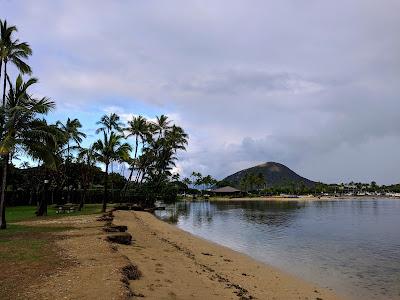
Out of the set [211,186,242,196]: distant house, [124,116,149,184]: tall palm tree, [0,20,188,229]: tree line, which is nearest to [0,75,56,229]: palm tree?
[0,20,188,229]: tree line

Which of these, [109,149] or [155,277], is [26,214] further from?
[155,277]

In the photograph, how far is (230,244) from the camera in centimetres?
2625

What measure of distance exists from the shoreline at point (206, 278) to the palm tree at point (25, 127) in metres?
7.63

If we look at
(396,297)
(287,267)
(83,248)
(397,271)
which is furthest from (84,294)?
(397,271)

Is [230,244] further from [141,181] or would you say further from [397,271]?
[141,181]

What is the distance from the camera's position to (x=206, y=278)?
41.8 feet

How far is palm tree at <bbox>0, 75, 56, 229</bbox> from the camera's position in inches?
802

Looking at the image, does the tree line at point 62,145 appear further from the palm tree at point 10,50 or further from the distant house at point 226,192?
→ the distant house at point 226,192

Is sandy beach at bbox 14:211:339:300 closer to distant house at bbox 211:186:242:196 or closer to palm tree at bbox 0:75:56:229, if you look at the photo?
palm tree at bbox 0:75:56:229

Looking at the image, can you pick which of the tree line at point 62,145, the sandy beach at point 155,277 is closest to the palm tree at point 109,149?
the tree line at point 62,145

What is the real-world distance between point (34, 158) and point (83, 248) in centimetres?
996

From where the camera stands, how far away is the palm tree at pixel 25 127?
20.4 metres

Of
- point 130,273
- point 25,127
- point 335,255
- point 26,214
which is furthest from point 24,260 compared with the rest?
point 26,214

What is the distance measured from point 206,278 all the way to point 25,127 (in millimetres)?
13540
